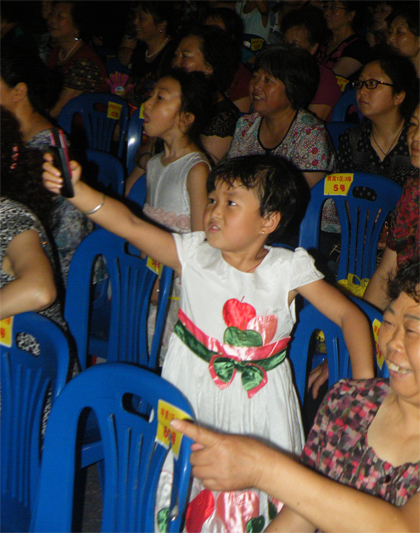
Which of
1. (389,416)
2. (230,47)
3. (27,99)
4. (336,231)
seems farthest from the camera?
(230,47)

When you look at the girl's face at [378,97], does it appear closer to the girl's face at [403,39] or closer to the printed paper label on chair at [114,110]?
the girl's face at [403,39]

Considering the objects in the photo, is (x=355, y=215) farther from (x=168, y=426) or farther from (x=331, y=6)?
(x=331, y=6)

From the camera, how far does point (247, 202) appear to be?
1.58 meters

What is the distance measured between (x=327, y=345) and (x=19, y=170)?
112 cm

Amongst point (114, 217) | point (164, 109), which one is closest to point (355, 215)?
point (164, 109)

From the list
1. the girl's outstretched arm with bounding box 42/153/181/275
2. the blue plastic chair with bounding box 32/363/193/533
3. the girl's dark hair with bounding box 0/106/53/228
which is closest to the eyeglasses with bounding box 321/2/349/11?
the girl's dark hair with bounding box 0/106/53/228

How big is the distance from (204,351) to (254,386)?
174 millimetres

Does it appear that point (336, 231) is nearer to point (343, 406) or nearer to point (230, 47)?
point (230, 47)

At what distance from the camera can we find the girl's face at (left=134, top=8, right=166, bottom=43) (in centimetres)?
401

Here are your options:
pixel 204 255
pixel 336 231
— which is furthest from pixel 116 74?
Answer: pixel 204 255

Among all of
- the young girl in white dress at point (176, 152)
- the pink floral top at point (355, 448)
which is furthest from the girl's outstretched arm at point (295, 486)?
the young girl in white dress at point (176, 152)

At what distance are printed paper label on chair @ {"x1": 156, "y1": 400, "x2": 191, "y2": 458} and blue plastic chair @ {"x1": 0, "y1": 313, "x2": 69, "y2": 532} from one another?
1.11ft

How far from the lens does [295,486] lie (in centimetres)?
88

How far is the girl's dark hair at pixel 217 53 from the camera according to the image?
121 inches
